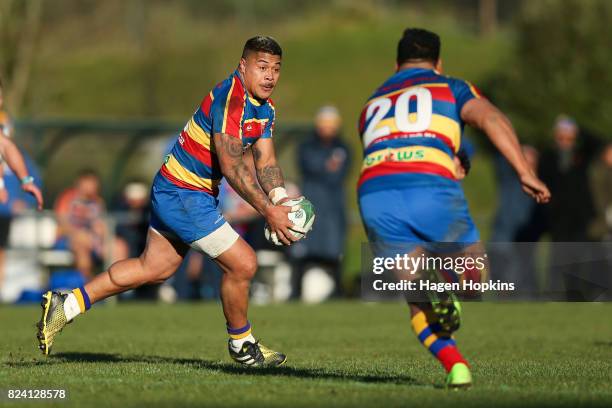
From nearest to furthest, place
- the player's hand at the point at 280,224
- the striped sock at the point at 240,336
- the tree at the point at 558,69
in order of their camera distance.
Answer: the player's hand at the point at 280,224
the striped sock at the point at 240,336
the tree at the point at 558,69

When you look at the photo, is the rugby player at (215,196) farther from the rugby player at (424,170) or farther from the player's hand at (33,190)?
the player's hand at (33,190)

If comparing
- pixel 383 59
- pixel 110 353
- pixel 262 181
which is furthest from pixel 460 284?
pixel 383 59

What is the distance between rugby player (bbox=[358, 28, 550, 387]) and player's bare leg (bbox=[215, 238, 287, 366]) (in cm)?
119

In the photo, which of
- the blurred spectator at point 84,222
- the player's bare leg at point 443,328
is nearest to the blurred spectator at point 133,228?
the blurred spectator at point 84,222

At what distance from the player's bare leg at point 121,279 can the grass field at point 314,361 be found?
1.33 ft

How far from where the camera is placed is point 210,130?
886cm

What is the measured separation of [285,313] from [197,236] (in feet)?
26.4

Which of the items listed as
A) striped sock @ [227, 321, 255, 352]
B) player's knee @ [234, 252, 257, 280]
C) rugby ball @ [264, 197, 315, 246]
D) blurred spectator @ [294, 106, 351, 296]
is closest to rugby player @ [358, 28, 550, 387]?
rugby ball @ [264, 197, 315, 246]

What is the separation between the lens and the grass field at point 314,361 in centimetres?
747

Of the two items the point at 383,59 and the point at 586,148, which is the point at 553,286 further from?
the point at 383,59

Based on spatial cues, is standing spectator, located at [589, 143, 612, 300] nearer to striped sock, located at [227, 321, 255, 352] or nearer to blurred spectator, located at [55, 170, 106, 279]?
blurred spectator, located at [55, 170, 106, 279]

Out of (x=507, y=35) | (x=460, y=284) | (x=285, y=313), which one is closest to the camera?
(x=460, y=284)

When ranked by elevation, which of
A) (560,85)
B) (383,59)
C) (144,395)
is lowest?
(144,395)

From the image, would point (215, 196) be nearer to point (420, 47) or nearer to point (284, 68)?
point (420, 47)
